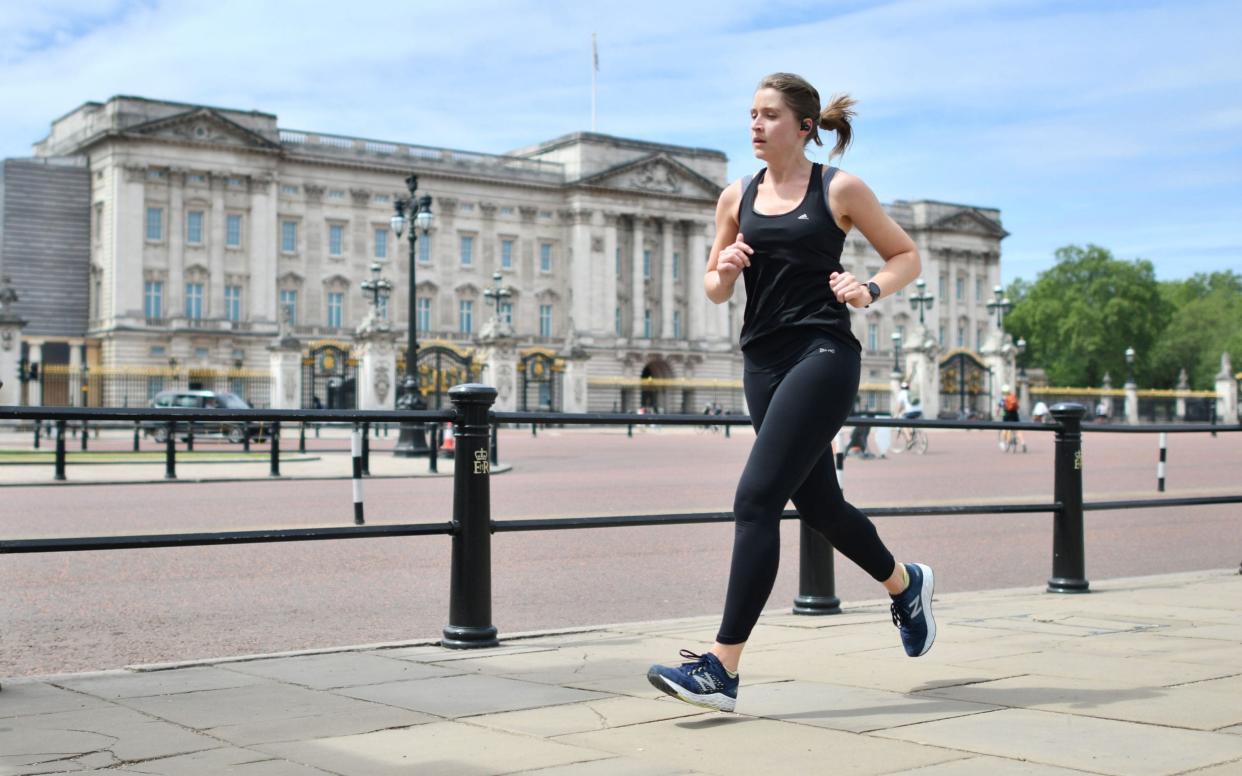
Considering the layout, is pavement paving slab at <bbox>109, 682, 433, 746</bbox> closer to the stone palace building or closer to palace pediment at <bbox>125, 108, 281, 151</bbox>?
the stone palace building

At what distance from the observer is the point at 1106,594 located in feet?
27.5

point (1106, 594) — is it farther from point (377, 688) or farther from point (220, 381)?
point (220, 381)

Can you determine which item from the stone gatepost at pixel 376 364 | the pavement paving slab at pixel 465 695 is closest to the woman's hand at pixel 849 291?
the pavement paving slab at pixel 465 695

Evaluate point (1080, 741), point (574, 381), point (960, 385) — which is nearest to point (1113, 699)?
point (1080, 741)

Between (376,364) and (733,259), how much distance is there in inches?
1677

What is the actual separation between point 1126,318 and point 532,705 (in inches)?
4662

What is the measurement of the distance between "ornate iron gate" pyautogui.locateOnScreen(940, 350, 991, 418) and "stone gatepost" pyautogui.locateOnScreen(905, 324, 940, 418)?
60 centimetres

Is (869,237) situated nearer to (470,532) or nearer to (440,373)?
(470,532)

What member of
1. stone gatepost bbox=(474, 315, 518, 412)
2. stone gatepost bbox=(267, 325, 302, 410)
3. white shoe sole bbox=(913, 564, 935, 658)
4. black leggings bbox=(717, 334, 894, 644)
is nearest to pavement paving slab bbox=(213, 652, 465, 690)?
black leggings bbox=(717, 334, 894, 644)

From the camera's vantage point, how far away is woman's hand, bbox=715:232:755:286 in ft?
16.0

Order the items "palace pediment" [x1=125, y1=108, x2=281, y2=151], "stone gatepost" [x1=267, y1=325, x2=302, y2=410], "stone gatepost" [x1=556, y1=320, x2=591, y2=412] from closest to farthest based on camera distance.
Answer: "stone gatepost" [x1=267, y1=325, x2=302, y2=410]
"stone gatepost" [x1=556, y1=320, x2=591, y2=412]
"palace pediment" [x1=125, y1=108, x2=281, y2=151]

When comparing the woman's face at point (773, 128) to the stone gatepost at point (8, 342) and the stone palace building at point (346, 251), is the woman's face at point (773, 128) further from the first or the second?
the stone palace building at point (346, 251)

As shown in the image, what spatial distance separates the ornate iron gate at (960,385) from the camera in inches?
2485

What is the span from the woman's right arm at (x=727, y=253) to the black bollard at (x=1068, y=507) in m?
3.83
